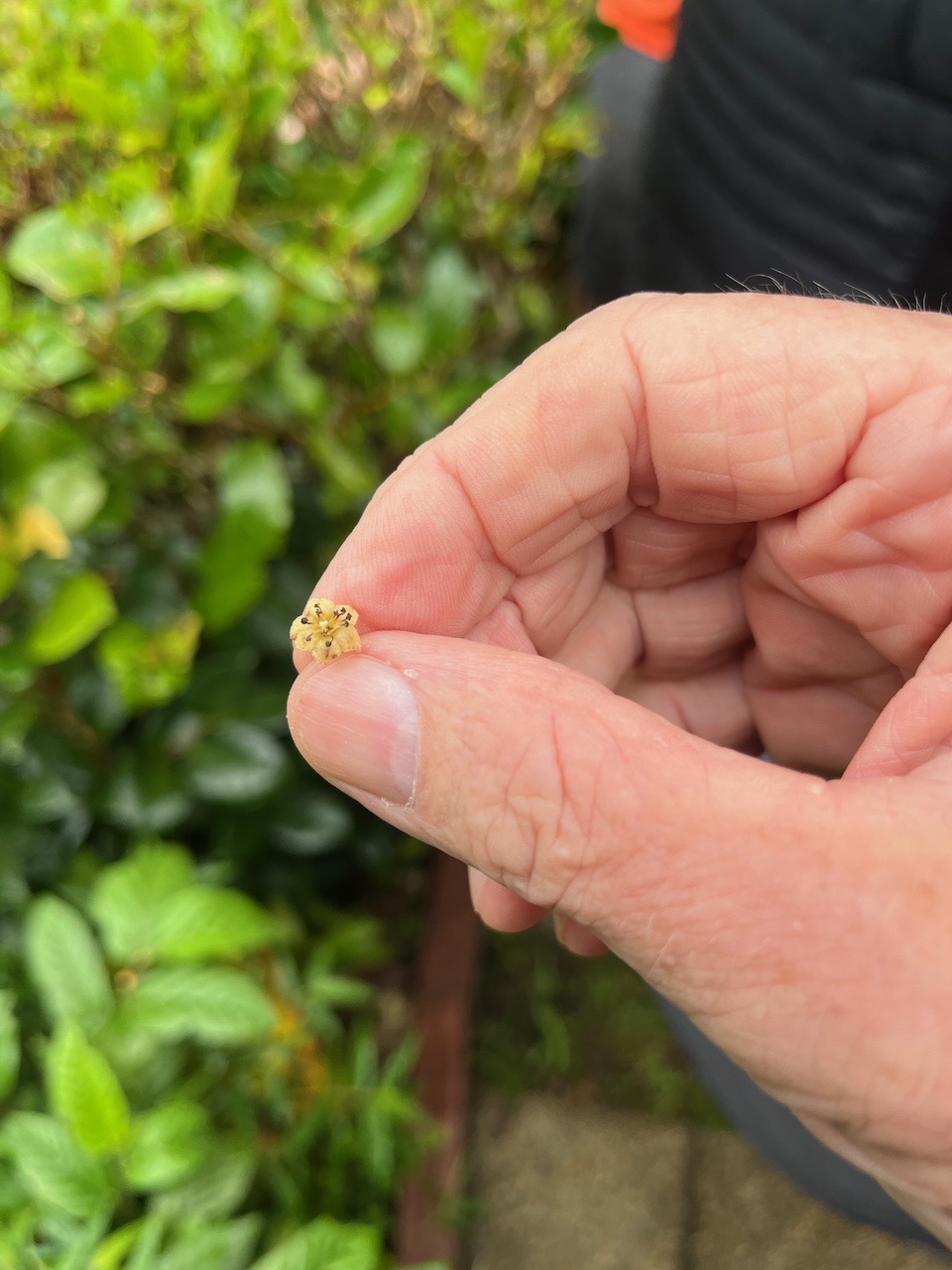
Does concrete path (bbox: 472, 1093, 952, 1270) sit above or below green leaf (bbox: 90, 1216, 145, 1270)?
below

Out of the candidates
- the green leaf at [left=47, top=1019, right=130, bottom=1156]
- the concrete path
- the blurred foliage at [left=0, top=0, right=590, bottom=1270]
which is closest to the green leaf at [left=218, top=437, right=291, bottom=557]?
the blurred foliage at [left=0, top=0, right=590, bottom=1270]

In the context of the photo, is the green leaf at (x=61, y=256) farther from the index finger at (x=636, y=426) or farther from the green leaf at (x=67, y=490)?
the index finger at (x=636, y=426)

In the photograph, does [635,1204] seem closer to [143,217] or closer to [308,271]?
[308,271]

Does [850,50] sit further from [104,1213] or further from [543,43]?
[104,1213]

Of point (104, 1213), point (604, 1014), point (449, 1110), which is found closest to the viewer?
point (104, 1213)

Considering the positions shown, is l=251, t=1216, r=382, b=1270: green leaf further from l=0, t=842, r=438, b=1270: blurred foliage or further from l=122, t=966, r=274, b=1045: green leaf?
l=122, t=966, r=274, b=1045: green leaf

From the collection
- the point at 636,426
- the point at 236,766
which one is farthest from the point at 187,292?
the point at 236,766

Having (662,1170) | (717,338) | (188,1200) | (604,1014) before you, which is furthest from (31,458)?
(662,1170)
